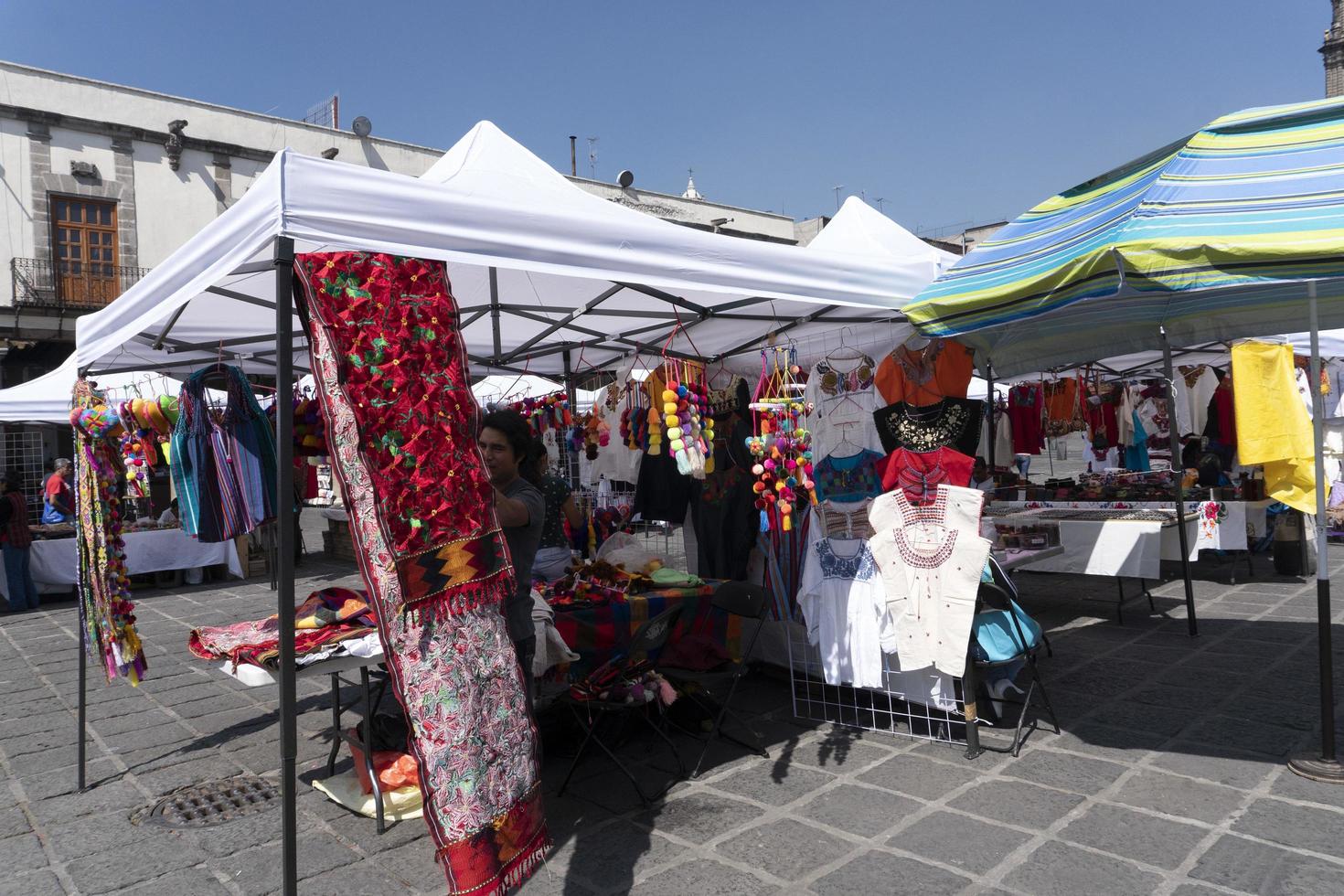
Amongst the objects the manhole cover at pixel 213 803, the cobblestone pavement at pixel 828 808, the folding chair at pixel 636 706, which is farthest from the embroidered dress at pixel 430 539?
the manhole cover at pixel 213 803

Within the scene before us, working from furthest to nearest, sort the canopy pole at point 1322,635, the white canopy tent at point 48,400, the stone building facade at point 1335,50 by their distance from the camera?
1. the stone building facade at point 1335,50
2. the white canopy tent at point 48,400
3. the canopy pole at point 1322,635

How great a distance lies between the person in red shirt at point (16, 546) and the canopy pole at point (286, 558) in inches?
322

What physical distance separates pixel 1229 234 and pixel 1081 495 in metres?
5.39

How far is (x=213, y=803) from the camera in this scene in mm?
3455

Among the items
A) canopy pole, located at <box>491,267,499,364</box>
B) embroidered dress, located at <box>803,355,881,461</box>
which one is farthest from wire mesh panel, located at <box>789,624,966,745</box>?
canopy pole, located at <box>491,267,499,364</box>

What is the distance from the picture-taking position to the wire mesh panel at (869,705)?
3867 mm

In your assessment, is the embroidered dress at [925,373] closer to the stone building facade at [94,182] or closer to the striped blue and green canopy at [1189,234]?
the striped blue and green canopy at [1189,234]

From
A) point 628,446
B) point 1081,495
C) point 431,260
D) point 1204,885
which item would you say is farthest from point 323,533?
point 1204,885

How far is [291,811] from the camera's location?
82.7 inches

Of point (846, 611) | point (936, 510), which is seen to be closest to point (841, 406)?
point (936, 510)

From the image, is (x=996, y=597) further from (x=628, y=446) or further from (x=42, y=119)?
(x=42, y=119)

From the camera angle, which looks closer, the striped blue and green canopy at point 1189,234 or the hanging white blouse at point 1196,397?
the striped blue and green canopy at point 1189,234

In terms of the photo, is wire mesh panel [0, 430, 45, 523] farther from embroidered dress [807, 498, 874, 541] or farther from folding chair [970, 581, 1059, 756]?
folding chair [970, 581, 1059, 756]

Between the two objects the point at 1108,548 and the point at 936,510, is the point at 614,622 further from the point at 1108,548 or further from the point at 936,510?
the point at 1108,548
